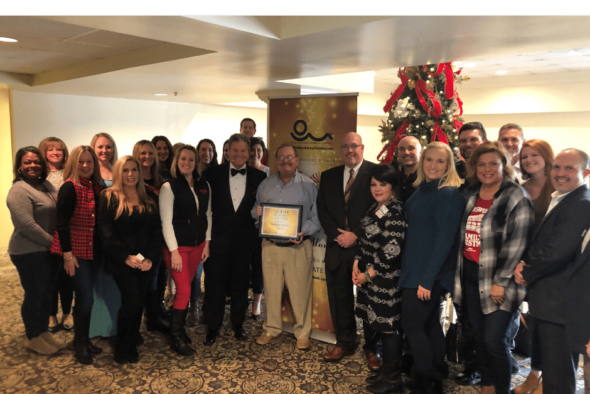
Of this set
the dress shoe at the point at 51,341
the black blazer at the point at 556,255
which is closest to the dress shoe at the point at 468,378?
the black blazer at the point at 556,255

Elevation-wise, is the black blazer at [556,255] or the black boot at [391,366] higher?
the black blazer at [556,255]

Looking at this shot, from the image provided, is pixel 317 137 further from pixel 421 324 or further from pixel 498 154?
pixel 421 324

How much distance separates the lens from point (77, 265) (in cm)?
327

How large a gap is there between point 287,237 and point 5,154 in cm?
557

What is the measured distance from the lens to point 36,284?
341 cm

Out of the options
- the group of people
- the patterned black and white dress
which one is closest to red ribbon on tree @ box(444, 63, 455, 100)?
the group of people

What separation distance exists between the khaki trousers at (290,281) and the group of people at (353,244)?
0.01 meters

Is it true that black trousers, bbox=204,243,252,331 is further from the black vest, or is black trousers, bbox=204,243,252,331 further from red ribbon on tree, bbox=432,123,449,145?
red ribbon on tree, bbox=432,123,449,145

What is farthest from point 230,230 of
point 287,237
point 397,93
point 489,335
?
point 397,93

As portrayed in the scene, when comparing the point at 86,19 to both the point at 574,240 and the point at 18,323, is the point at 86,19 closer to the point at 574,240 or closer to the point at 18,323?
the point at 574,240

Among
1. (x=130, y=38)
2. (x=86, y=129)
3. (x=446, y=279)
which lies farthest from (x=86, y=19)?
(x=86, y=129)

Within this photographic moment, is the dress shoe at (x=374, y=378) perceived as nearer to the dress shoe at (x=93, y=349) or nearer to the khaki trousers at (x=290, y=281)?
the khaki trousers at (x=290, y=281)

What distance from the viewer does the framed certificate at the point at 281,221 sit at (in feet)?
11.8
